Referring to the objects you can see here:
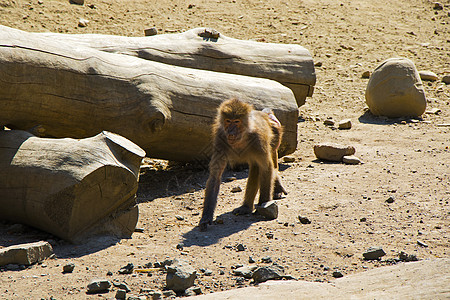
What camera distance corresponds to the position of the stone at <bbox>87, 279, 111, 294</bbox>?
152 inches

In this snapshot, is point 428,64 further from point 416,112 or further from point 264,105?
point 264,105

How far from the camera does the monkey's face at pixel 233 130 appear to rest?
18.8ft

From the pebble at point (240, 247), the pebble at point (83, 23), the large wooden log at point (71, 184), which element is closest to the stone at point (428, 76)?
the pebble at point (83, 23)

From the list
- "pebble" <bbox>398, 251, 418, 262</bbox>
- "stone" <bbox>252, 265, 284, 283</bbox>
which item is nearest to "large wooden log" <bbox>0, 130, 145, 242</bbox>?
"stone" <bbox>252, 265, 284, 283</bbox>

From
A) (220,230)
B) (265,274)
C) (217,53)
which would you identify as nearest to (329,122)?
(217,53)

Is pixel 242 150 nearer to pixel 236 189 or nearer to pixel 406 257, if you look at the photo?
pixel 236 189

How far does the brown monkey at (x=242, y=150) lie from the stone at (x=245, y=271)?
1.34m

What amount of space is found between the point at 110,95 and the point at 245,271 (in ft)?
9.22

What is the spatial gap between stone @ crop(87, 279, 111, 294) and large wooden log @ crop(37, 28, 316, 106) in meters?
4.20

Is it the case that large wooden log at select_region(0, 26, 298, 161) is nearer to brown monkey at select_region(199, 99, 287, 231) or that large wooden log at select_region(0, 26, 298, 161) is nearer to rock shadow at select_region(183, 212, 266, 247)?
brown monkey at select_region(199, 99, 287, 231)

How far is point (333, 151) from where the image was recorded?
7621mm

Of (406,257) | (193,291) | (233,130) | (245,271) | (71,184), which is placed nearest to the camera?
(193,291)

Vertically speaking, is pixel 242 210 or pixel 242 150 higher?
pixel 242 150

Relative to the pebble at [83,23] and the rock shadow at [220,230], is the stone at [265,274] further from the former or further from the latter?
the pebble at [83,23]
